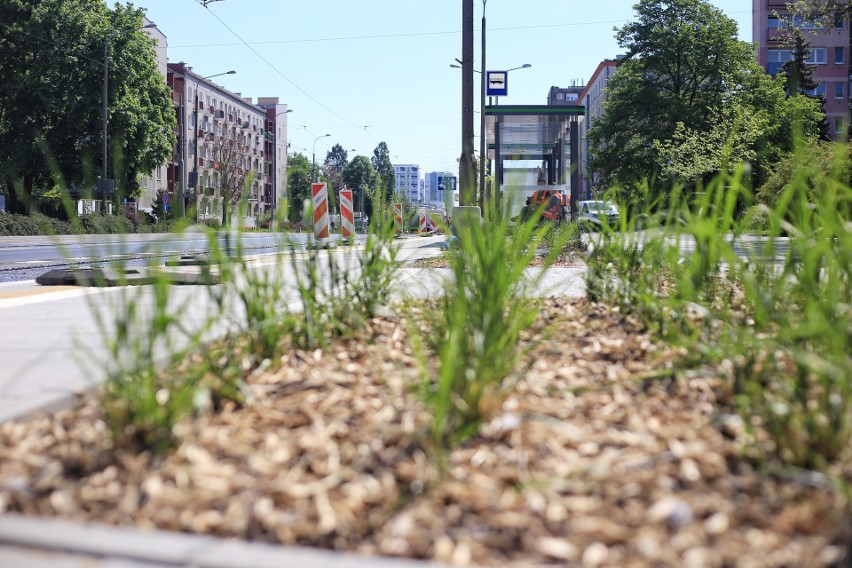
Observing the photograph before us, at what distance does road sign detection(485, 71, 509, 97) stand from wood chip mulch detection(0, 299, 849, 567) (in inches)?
1442

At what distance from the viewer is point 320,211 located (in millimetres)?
15547

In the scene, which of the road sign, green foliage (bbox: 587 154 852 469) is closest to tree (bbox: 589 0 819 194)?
the road sign

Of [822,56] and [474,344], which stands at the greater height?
[822,56]

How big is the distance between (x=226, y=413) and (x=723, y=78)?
49040mm

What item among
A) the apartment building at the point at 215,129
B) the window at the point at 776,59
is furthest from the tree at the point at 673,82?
the window at the point at 776,59

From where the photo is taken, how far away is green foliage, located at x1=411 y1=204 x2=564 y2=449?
9.82 feet

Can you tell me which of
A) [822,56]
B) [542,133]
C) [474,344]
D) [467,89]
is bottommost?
[474,344]

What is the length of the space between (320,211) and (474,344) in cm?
1215

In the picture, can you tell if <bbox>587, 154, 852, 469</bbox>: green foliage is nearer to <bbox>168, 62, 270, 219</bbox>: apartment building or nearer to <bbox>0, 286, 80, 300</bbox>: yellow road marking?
<bbox>0, 286, 80, 300</bbox>: yellow road marking

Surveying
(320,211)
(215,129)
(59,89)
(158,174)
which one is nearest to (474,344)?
(320,211)

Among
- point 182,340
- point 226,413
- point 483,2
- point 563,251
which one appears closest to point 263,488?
point 226,413

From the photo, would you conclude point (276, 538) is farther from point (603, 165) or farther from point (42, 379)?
point (603, 165)

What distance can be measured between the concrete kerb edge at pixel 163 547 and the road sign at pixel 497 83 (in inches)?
1479

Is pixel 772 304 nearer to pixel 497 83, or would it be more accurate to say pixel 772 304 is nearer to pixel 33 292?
pixel 33 292
